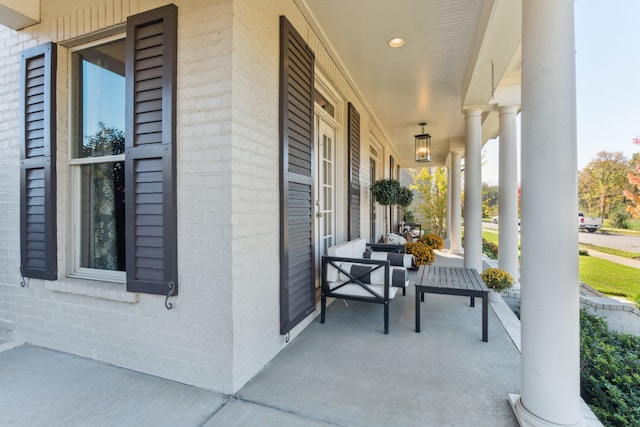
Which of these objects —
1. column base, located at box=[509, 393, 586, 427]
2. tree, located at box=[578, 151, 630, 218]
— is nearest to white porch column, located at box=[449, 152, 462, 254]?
column base, located at box=[509, 393, 586, 427]

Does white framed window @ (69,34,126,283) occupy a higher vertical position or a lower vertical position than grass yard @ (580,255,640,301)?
higher

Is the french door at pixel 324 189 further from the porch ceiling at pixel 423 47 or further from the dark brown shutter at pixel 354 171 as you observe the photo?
the porch ceiling at pixel 423 47

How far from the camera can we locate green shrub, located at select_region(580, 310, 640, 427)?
213 centimetres

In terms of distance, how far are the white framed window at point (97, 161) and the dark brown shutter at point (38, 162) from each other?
13 cm

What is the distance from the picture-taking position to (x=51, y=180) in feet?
8.59

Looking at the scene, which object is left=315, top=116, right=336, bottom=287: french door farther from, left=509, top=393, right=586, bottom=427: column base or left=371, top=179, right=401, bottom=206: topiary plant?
left=509, top=393, right=586, bottom=427: column base

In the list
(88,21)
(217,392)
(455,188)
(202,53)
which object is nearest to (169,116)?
(202,53)

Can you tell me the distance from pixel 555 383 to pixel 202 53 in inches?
112

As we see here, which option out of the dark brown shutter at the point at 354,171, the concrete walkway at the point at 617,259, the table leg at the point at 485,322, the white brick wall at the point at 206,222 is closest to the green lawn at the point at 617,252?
the concrete walkway at the point at 617,259

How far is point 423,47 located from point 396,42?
0.36m

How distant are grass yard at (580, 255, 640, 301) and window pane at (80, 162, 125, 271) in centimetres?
767

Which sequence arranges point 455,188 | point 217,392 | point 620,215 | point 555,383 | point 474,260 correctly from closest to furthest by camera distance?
point 555,383 → point 217,392 → point 474,260 → point 455,188 → point 620,215

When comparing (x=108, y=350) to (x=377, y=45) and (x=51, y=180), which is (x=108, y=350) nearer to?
(x=51, y=180)

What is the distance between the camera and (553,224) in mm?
1627
